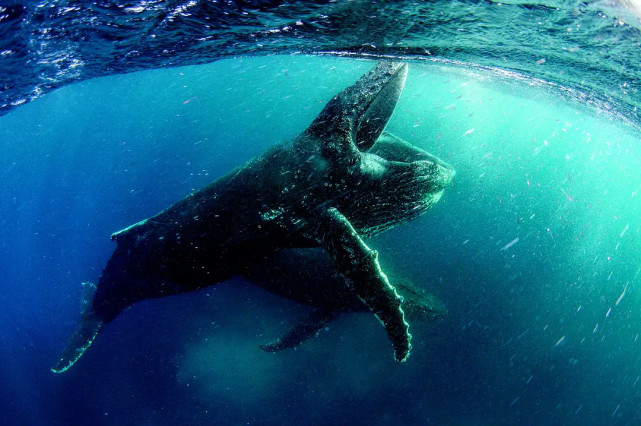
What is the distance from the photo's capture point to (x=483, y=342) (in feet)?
58.3

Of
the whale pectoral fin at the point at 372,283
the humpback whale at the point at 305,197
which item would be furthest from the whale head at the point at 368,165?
the whale pectoral fin at the point at 372,283

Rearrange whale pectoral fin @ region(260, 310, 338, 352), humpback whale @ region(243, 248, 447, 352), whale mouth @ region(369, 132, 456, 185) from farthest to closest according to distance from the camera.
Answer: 1. whale pectoral fin @ region(260, 310, 338, 352)
2. humpback whale @ region(243, 248, 447, 352)
3. whale mouth @ region(369, 132, 456, 185)

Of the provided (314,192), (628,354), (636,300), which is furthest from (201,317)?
(636,300)

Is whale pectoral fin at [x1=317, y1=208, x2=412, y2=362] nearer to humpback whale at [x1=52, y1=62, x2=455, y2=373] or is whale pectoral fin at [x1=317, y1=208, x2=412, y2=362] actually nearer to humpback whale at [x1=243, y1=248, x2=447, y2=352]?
humpback whale at [x1=52, y1=62, x2=455, y2=373]

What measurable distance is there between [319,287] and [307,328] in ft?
4.27

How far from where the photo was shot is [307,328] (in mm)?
7910

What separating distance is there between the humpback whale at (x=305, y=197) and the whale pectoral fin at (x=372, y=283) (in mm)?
330

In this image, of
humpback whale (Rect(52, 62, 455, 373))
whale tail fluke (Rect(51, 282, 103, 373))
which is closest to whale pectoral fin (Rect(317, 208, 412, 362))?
humpback whale (Rect(52, 62, 455, 373))

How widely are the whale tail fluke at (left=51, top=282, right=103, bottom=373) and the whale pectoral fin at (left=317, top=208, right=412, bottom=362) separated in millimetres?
6917

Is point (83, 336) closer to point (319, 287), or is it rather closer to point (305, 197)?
point (319, 287)

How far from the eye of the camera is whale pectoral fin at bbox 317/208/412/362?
137 inches

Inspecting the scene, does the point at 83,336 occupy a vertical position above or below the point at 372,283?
below

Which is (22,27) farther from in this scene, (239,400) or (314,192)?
(239,400)

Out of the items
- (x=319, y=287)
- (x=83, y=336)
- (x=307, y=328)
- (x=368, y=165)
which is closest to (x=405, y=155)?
(x=368, y=165)
